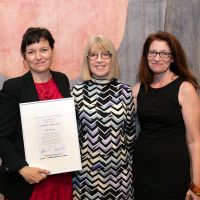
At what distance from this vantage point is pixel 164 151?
1.59 m

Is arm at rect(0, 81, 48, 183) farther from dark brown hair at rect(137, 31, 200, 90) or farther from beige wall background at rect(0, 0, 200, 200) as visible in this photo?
dark brown hair at rect(137, 31, 200, 90)

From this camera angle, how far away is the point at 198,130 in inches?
61.7

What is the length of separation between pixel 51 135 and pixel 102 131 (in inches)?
16.4

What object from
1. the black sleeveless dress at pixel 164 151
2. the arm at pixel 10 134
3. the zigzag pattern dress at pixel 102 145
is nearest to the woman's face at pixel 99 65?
the zigzag pattern dress at pixel 102 145

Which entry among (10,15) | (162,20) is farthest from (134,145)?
(10,15)

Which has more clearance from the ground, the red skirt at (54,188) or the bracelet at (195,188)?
the red skirt at (54,188)

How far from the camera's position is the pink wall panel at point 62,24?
195 cm

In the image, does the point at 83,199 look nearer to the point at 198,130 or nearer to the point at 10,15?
the point at 198,130

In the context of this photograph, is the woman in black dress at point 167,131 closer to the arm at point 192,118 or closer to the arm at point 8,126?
the arm at point 192,118

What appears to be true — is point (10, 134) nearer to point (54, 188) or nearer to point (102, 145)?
point (54, 188)

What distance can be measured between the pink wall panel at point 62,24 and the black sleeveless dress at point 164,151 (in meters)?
0.89

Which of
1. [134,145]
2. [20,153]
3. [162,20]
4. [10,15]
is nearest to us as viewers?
[20,153]

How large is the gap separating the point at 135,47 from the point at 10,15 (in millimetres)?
1379

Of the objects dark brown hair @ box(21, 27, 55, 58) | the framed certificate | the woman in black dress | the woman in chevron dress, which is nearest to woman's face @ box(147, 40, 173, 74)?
the woman in black dress
